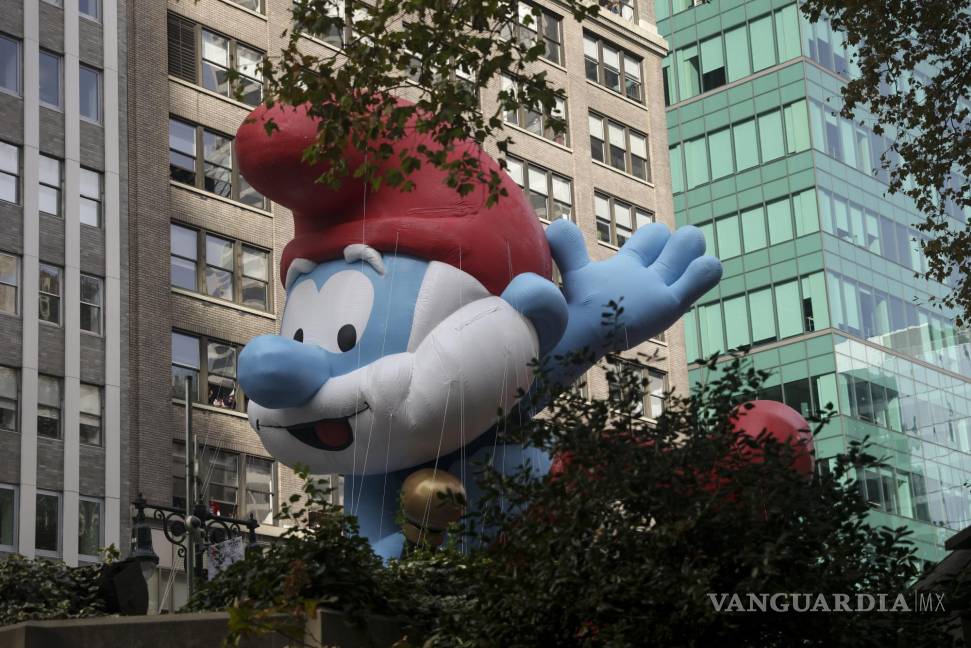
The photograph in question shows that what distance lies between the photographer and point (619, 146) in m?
47.9

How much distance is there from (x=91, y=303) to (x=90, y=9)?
6660 millimetres

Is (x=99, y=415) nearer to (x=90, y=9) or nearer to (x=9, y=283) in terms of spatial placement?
(x=9, y=283)

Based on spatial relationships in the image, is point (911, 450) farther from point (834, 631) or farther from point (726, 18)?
point (834, 631)

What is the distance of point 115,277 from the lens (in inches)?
1368

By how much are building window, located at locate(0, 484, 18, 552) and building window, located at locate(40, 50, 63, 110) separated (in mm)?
8292

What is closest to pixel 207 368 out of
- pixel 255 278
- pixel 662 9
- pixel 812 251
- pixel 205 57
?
pixel 255 278

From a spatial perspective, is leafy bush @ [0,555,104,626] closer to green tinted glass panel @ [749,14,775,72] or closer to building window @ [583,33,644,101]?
building window @ [583,33,644,101]

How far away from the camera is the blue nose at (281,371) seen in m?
12.5

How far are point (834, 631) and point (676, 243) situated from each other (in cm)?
635

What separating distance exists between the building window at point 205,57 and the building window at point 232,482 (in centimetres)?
807

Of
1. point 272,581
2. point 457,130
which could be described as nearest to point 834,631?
point 272,581

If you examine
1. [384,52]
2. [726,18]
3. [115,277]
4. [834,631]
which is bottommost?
[834,631]

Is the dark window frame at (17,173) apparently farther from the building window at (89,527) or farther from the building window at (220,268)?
the building window at (89,527)

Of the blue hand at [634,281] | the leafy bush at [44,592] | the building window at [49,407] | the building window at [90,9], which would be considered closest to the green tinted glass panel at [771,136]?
the building window at [90,9]
